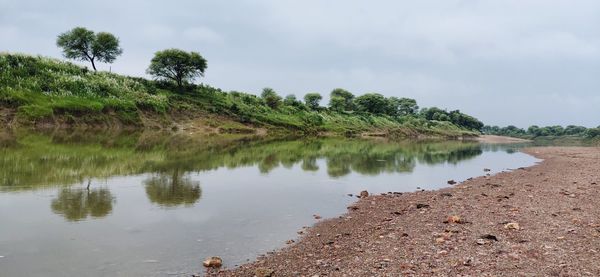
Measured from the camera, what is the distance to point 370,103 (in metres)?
188

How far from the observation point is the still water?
11.7m

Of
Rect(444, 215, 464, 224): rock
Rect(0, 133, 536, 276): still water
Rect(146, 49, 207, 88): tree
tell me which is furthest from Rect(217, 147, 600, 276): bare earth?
Rect(146, 49, 207, 88): tree

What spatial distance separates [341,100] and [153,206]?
517ft

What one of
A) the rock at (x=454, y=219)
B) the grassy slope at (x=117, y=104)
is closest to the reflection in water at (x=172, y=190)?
the rock at (x=454, y=219)

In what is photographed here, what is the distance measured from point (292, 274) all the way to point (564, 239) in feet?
26.6

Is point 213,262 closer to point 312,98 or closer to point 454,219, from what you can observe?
point 454,219

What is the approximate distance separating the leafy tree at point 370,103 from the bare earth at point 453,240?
168 meters

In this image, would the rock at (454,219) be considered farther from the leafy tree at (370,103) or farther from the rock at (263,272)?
the leafy tree at (370,103)

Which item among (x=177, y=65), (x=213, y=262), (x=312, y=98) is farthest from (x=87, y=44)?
(x=213, y=262)

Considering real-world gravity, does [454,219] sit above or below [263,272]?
above

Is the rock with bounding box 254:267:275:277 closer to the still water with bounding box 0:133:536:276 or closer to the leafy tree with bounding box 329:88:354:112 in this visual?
the still water with bounding box 0:133:536:276

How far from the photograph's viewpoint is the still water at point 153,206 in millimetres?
11656

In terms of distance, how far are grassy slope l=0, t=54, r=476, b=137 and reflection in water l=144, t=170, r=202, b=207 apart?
5148cm

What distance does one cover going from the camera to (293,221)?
55.6 ft
